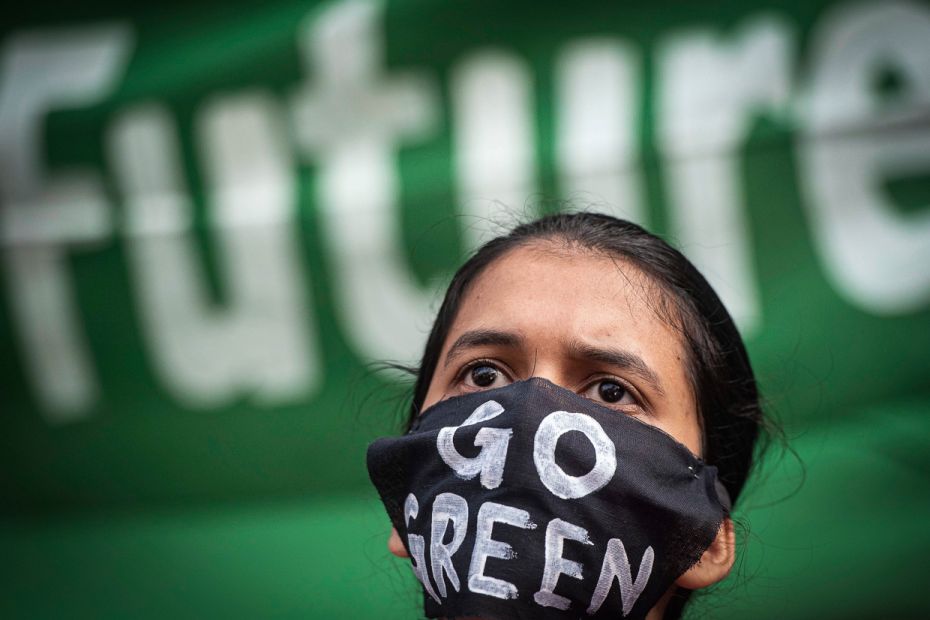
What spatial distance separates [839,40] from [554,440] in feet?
7.26

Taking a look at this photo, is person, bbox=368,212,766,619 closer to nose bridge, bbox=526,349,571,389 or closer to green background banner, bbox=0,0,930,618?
nose bridge, bbox=526,349,571,389

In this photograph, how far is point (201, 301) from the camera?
3174 millimetres

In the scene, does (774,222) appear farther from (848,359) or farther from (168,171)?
(168,171)

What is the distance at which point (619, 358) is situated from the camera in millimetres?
1408

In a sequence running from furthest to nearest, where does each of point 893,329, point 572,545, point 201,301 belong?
point 201,301 → point 893,329 → point 572,545

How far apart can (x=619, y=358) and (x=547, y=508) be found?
0.87 feet

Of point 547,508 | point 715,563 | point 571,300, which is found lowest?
point 715,563

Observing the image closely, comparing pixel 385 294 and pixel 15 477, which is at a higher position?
pixel 385 294

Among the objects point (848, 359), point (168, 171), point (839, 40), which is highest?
point (839, 40)

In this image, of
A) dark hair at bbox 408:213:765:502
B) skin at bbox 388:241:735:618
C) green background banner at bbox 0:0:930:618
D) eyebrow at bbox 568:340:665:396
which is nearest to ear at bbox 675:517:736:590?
skin at bbox 388:241:735:618

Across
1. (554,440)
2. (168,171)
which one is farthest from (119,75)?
(554,440)

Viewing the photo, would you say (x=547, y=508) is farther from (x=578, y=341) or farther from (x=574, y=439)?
(x=578, y=341)

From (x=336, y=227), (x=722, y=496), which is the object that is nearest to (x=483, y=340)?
(x=722, y=496)

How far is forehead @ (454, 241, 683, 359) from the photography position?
4.66 feet
